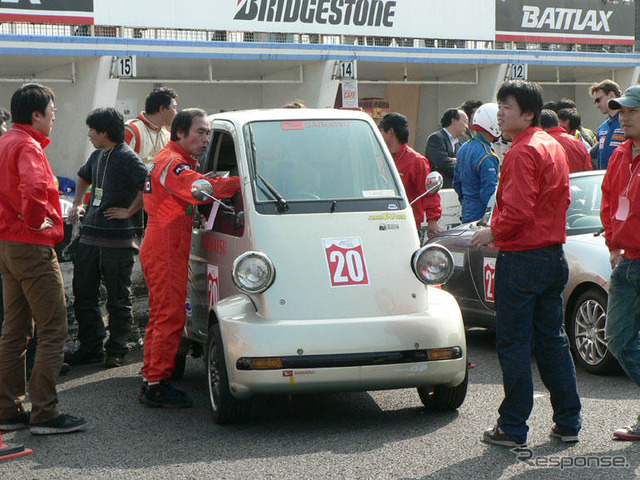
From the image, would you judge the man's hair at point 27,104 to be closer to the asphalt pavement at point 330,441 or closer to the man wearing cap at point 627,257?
the asphalt pavement at point 330,441

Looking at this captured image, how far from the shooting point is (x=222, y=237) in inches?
264

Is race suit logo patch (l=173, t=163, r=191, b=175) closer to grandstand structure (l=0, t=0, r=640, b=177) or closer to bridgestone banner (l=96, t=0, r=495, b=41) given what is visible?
grandstand structure (l=0, t=0, r=640, b=177)

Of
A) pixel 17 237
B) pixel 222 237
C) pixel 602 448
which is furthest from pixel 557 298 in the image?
pixel 17 237

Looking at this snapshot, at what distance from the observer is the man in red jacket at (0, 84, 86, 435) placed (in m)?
5.93

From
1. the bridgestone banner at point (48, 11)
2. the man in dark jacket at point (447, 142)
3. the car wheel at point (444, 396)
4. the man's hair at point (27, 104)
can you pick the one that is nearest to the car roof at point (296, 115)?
the man's hair at point (27, 104)

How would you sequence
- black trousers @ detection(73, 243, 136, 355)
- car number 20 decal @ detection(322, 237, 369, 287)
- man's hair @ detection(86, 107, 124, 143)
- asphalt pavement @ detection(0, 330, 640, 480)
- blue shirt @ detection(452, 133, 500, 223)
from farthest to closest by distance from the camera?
blue shirt @ detection(452, 133, 500, 223) → black trousers @ detection(73, 243, 136, 355) → man's hair @ detection(86, 107, 124, 143) → car number 20 decal @ detection(322, 237, 369, 287) → asphalt pavement @ detection(0, 330, 640, 480)

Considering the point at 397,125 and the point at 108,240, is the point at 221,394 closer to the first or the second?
the point at 108,240

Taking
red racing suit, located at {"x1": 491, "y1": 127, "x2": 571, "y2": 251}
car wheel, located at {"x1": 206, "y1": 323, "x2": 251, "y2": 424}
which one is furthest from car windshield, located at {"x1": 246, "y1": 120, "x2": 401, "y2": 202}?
red racing suit, located at {"x1": 491, "y1": 127, "x2": 571, "y2": 251}

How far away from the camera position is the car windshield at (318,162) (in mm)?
6426

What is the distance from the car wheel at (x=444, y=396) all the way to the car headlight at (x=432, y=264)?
2.07 ft

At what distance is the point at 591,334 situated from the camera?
24.2ft

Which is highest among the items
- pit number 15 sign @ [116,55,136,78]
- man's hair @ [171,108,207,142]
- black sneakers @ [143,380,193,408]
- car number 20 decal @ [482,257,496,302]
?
pit number 15 sign @ [116,55,136,78]

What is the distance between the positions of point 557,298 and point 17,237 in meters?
3.17

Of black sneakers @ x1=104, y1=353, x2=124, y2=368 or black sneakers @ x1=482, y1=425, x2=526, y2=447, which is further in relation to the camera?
black sneakers @ x1=104, y1=353, x2=124, y2=368
